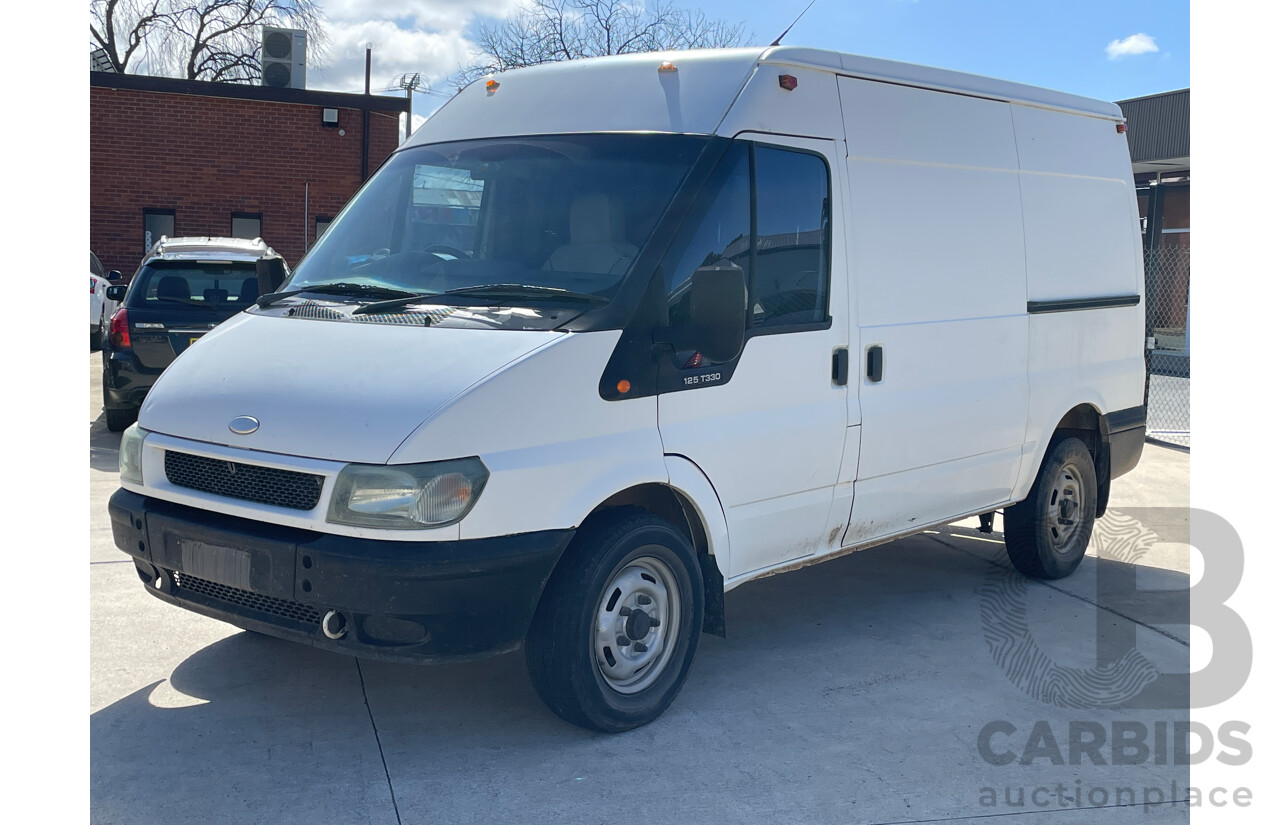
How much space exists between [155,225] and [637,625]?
65.1ft

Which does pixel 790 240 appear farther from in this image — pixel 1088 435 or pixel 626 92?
pixel 1088 435

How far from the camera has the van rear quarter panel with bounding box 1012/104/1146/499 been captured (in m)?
6.40

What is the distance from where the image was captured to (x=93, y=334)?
20.2 m

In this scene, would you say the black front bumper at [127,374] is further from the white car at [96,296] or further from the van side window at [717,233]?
the white car at [96,296]

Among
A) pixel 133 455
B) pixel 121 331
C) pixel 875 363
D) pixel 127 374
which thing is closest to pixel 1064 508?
pixel 875 363

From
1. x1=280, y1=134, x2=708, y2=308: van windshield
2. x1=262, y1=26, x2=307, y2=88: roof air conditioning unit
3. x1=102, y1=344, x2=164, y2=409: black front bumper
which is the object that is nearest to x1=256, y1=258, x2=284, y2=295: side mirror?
x1=280, y1=134, x2=708, y2=308: van windshield

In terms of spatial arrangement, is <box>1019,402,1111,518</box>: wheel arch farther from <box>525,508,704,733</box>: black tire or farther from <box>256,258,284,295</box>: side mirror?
<box>256,258,284,295</box>: side mirror

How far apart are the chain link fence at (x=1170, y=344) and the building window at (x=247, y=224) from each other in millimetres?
15306

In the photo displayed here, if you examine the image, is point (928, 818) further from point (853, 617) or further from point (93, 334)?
point (93, 334)

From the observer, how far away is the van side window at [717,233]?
4453mm

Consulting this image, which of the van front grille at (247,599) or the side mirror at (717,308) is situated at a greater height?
the side mirror at (717,308)

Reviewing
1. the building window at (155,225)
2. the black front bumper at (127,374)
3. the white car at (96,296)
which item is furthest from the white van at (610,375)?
the building window at (155,225)

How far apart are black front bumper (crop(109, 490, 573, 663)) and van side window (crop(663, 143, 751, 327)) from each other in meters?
1.02

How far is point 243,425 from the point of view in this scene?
13.4 ft
